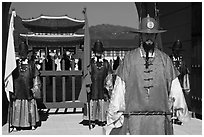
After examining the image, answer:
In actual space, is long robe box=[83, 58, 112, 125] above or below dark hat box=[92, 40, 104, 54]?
below

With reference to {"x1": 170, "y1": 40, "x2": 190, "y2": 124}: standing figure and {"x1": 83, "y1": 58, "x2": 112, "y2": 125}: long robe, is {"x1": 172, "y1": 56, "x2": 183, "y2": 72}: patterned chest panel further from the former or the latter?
{"x1": 83, "y1": 58, "x2": 112, "y2": 125}: long robe

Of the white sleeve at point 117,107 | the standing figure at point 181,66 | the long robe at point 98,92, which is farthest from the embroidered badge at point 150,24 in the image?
the standing figure at point 181,66

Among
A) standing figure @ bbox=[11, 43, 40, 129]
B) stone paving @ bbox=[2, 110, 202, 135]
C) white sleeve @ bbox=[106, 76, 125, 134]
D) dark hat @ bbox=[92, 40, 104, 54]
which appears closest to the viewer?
white sleeve @ bbox=[106, 76, 125, 134]

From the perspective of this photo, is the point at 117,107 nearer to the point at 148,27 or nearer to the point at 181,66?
the point at 148,27

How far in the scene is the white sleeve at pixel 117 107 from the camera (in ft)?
9.26

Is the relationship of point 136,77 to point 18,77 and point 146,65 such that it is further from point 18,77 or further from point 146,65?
point 18,77

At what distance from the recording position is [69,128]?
6.09 meters

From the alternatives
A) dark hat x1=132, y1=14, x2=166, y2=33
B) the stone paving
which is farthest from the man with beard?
the stone paving

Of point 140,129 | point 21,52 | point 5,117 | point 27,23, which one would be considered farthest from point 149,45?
point 27,23

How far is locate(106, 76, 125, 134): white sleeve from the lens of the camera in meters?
2.82

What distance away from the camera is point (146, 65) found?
9.54ft

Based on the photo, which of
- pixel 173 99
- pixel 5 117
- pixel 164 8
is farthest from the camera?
pixel 164 8

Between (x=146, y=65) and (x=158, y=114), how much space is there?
1.49ft

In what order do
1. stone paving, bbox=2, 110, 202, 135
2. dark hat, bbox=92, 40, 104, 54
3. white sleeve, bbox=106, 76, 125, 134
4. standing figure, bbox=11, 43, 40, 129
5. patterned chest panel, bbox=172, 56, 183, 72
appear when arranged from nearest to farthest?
white sleeve, bbox=106, 76, 125, 134 < stone paving, bbox=2, 110, 202, 135 < standing figure, bbox=11, 43, 40, 129 < dark hat, bbox=92, 40, 104, 54 < patterned chest panel, bbox=172, 56, 183, 72
